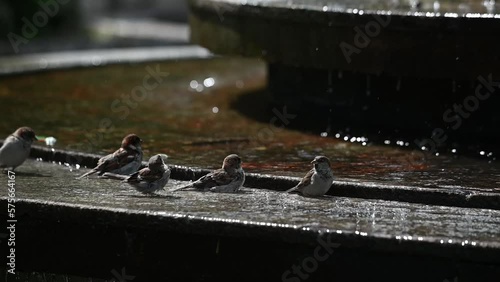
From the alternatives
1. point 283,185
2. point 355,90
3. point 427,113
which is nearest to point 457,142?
point 427,113

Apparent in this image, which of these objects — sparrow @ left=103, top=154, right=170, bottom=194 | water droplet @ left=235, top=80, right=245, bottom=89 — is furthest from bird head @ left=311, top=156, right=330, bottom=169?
water droplet @ left=235, top=80, right=245, bottom=89

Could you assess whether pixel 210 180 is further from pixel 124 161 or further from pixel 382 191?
pixel 382 191

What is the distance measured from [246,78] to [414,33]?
13.0 ft

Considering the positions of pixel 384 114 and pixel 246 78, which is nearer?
pixel 384 114

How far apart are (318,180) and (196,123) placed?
2832mm

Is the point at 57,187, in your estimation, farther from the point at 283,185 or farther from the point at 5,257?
the point at 283,185

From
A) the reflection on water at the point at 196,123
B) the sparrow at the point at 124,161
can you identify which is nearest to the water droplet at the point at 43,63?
the reflection on water at the point at 196,123

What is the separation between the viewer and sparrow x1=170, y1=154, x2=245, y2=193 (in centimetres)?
648

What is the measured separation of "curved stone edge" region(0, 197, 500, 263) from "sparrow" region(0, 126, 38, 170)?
3.79 feet

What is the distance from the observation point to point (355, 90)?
8.76 meters

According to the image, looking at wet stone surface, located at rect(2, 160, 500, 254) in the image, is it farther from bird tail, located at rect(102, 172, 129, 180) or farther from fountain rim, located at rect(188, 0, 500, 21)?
fountain rim, located at rect(188, 0, 500, 21)

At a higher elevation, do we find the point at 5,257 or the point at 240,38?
the point at 240,38

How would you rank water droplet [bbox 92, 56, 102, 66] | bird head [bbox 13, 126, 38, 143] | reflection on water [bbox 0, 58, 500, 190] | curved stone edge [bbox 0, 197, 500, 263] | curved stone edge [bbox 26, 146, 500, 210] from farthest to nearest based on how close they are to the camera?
1. water droplet [bbox 92, 56, 102, 66]
2. bird head [bbox 13, 126, 38, 143]
3. reflection on water [bbox 0, 58, 500, 190]
4. curved stone edge [bbox 26, 146, 500, 210]
5. curved stone edge [bbox 0, 197, 500, 263]

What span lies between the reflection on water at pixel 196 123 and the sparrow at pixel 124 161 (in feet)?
1.05
